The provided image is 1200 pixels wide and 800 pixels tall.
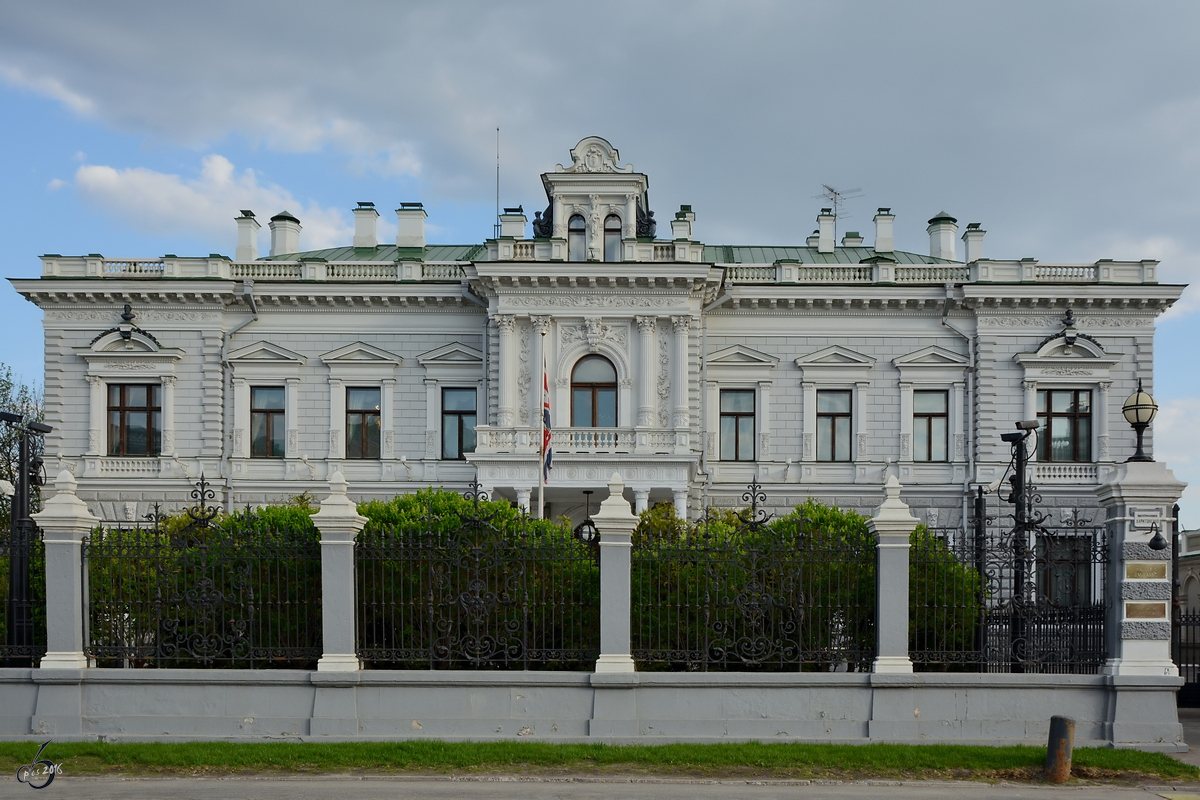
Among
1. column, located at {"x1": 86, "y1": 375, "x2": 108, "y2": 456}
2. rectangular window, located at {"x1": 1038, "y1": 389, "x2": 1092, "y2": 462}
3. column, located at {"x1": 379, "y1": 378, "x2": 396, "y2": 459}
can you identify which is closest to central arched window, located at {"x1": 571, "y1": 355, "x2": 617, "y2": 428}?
column, located at {"x1": 379, "y1": 378, "x2": 396, "y2": 459}

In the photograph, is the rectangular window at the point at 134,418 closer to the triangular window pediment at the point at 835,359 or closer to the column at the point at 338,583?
the triangular window pediment at the point at 835,359

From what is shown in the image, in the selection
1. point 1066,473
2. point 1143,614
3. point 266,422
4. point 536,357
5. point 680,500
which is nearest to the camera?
point 1143,614

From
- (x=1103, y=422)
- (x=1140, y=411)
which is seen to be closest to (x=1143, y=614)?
(x=1140, y=411)

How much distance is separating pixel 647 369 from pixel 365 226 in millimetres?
12234

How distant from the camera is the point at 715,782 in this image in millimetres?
12297

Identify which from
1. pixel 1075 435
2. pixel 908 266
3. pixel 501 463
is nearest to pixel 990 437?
pixel 1075 435

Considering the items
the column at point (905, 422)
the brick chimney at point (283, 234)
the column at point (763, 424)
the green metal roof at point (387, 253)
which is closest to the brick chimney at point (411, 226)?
the green metal roof at point (387, 253)

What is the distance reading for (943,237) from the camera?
37531 mm

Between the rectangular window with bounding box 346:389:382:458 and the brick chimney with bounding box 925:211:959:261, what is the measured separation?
19.0m

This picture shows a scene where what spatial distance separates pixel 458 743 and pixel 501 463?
56.3 feet

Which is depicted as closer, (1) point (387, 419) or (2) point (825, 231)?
(1) point (387, 419)

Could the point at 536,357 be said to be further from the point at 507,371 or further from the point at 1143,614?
the point at 1143,614

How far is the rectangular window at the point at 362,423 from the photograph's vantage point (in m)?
33.8

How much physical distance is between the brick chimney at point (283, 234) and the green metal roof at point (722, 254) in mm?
390
